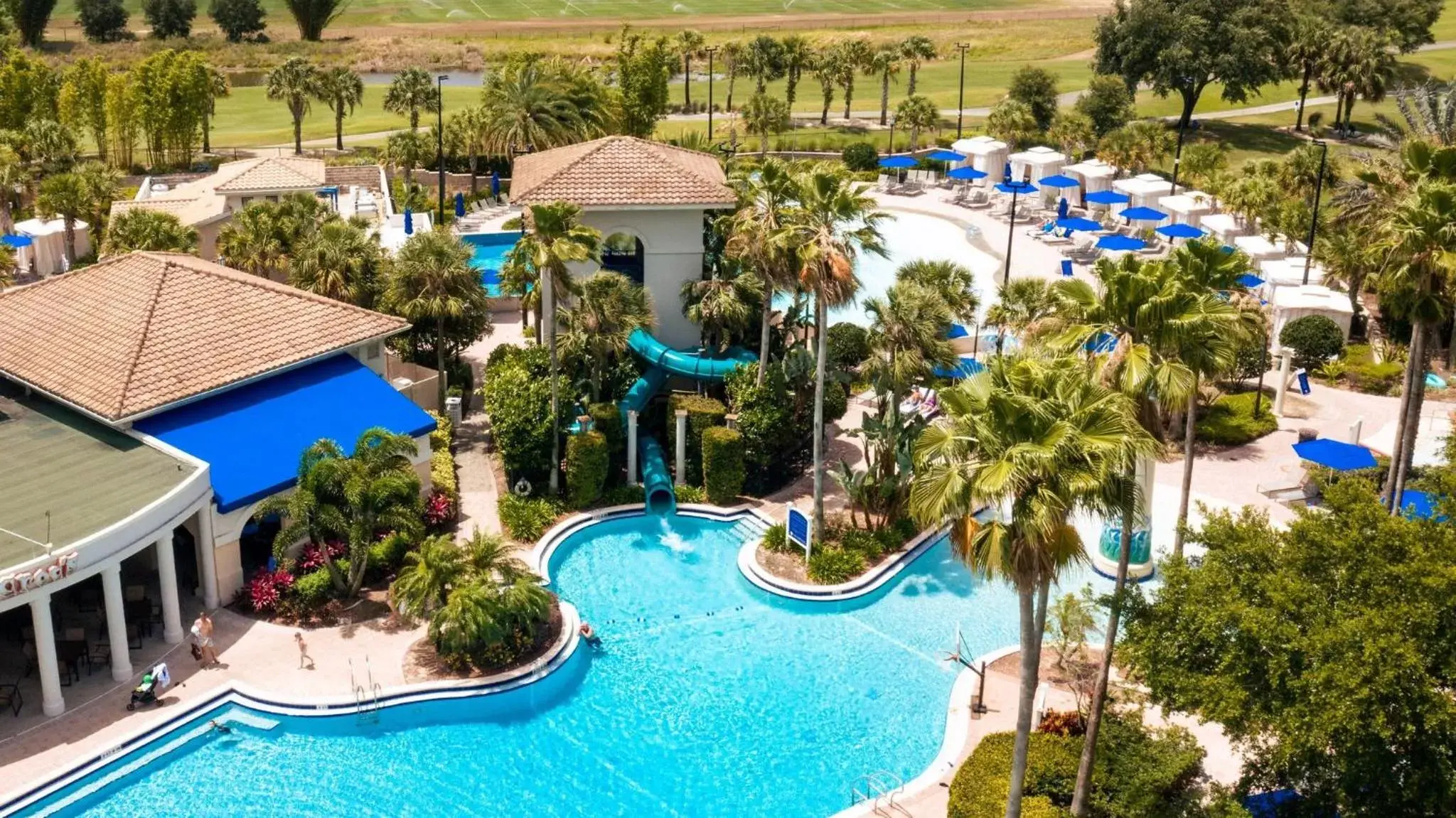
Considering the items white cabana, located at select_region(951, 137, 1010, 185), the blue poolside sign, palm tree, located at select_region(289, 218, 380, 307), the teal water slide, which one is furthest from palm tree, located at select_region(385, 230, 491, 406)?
white cabana, located at select_region(951, 137, 1010, 185)

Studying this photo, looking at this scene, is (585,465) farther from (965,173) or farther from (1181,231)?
(965,173)

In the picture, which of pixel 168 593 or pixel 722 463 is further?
pixel 722 463

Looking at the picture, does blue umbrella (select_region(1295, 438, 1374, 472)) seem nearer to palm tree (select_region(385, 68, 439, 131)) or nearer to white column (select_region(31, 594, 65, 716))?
white column (select_region(31, 594, 65, 716))

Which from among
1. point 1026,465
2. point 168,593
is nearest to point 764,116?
point 168,593

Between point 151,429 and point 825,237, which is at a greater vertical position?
point 825,237

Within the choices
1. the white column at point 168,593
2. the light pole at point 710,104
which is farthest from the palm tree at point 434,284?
the light pole at point 710,104

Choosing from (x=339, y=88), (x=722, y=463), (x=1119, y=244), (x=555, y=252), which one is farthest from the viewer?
(x=339, y=88)
